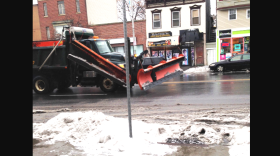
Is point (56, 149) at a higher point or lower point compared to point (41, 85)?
lower

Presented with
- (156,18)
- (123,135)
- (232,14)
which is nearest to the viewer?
(123,135)

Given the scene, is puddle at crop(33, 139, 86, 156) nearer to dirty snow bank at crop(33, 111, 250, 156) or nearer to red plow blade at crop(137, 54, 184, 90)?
dirty snow bank at crop(33, 111, 250, 156)

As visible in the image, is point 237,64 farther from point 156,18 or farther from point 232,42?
point 156,18

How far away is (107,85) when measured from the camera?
10.8m

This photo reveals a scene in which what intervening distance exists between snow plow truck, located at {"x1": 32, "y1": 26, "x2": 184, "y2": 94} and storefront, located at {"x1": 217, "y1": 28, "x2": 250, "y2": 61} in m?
15.5

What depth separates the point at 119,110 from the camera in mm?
7348

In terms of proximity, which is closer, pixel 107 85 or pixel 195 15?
pixel 107 85

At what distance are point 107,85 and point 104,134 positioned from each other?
248 inches

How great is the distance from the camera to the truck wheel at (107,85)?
418 inches

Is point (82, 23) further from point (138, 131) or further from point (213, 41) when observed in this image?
point (138, 131)

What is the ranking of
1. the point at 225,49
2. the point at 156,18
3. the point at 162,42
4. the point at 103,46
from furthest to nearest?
the point at 156,18 < the point at 162,42 < the point at 225,49 < the point at 103,46

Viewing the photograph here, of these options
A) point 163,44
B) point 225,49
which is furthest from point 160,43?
point 225,49

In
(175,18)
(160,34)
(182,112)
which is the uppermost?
(175,18)
